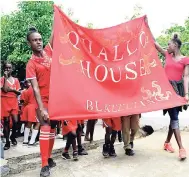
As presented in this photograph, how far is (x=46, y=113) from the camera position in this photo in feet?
13.3

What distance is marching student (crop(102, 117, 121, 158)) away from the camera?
508 cm

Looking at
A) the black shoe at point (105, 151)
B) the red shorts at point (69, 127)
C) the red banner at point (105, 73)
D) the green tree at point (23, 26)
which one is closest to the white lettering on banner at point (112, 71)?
the red banner at point (105, 73)

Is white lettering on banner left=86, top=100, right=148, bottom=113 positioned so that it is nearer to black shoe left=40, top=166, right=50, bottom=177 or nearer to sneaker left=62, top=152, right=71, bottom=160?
black shoe left=40, top=166, right=50, bottom=177

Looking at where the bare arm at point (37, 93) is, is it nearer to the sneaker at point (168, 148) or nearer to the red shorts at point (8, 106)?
the red shorts at point (8, 106)

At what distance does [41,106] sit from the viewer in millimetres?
4020

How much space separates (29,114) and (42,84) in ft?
8.02

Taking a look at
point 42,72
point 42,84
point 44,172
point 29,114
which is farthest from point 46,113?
point 29,114

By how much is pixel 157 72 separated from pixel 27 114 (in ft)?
9.65

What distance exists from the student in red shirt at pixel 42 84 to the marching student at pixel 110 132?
39.3 inches

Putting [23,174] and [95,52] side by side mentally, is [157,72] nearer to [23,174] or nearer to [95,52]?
[95,52]

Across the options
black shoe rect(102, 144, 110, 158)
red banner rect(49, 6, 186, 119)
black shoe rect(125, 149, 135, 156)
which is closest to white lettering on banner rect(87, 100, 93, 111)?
red banner rect(49, 6, 186, 119)

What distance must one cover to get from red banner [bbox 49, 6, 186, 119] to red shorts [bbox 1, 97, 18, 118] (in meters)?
Answer: 2.24

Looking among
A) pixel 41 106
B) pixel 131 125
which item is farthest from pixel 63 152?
pixel 41 106

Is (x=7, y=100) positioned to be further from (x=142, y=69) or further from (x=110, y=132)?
(x=142, y=69)
